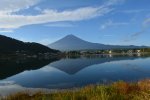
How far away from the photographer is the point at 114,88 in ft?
62.5

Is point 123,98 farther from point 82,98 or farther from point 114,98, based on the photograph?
point 82,98

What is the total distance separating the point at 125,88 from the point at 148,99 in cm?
740

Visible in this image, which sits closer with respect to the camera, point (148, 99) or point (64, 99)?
point (148, 99)

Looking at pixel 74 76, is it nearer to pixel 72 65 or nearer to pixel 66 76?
pixel 66 76

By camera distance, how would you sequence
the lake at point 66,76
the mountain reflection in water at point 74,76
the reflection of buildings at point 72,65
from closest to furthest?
the lake at point 66,76 → the mountain reflection in water at point 74,76 → the reflection of buildings at point 72,65

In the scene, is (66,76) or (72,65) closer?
(66,76)

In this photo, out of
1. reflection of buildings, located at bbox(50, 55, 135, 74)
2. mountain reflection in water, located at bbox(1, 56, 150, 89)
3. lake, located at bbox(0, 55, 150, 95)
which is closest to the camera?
lake, located at bbox(0, 55, 150, 95)

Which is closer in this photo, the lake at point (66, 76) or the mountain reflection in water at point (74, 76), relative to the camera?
the lake at point (66, 76)

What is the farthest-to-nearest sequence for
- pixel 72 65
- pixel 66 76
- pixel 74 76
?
pixel 72 65 → pixel 66 76 → pixel 74 76

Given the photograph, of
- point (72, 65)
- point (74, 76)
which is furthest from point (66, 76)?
point (72, 65)

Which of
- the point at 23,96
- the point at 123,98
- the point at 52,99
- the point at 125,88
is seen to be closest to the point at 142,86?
the point at 125,88

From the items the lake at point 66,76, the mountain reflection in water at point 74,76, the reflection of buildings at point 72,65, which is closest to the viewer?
the lake at point 66,76

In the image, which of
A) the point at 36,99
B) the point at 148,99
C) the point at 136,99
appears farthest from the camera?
the point at 36,99

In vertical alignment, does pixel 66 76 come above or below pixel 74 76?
below
